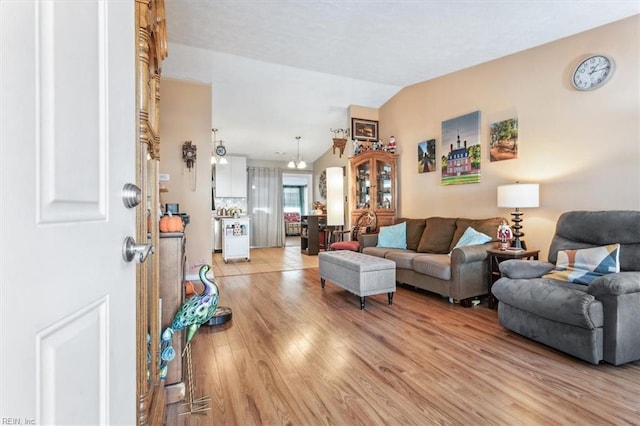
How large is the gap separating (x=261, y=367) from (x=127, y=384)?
145cm


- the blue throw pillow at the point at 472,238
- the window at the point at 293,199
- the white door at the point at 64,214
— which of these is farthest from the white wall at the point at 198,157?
the window at the point at 293,199

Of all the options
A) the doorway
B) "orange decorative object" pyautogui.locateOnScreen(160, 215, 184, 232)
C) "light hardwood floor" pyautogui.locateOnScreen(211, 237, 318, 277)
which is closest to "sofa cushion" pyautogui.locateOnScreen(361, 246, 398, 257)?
"light hardwood floor" pyautogui.locateOnScreen(211, 237, 318, 277)

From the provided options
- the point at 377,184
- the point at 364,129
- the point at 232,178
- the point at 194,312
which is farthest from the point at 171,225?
the point at 232,178

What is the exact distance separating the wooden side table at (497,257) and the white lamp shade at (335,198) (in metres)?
3.44

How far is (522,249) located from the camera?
3199 millimetres

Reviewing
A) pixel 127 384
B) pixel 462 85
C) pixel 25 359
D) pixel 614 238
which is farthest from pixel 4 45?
pixel 462 85

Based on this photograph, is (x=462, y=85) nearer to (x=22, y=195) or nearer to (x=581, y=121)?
(x=581, y=121)

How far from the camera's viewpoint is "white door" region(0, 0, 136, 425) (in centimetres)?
39

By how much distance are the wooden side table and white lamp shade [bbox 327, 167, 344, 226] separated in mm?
3439

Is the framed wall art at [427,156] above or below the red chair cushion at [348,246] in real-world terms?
above

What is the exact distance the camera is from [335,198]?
262 inches

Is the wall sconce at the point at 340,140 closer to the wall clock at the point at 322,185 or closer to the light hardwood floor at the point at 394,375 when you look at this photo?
the wall clock at the point at 322,185

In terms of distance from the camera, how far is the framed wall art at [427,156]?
4594 millimetres

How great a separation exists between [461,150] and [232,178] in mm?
5397
